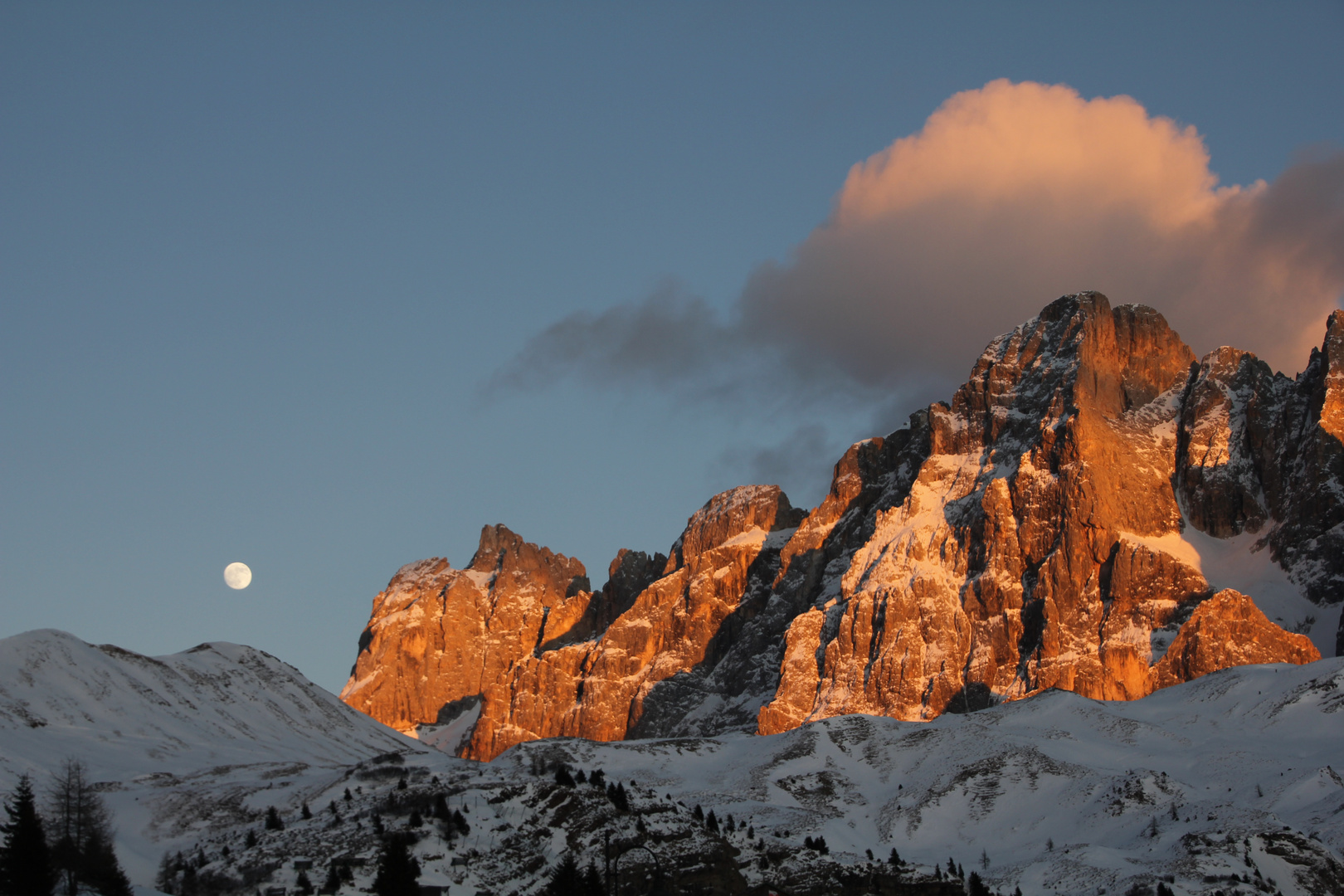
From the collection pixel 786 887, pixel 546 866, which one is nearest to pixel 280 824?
pixel 546 866

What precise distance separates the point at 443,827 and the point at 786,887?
21110 millimetres

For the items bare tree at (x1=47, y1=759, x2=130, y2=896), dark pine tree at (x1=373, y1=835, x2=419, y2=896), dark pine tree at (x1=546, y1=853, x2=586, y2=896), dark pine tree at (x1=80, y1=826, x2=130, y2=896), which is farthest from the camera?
dark pine tree at (x1=546, y1=853, x2=586, y2=896)

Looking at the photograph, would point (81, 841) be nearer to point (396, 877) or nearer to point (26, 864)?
point (26, 864)

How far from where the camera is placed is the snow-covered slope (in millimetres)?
126250

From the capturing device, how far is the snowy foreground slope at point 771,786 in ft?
314

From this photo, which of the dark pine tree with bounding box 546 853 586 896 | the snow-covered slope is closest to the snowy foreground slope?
the snow-covered slope

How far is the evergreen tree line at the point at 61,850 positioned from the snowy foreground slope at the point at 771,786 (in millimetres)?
6188

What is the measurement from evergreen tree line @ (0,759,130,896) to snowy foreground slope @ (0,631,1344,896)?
6188mm

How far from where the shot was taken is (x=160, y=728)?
164m

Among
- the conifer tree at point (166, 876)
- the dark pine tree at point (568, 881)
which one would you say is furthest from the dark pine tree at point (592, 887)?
the conifer tree at point (166, 876)

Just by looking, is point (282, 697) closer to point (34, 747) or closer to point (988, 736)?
point (34, 747)

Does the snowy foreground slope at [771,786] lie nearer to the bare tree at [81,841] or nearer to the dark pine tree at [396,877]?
the bare tree at [81,841]

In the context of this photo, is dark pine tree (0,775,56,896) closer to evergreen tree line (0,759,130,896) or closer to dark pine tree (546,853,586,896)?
evergreen tree line (0,759,130,896)

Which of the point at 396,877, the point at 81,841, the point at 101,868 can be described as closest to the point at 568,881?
the point at 396,877
